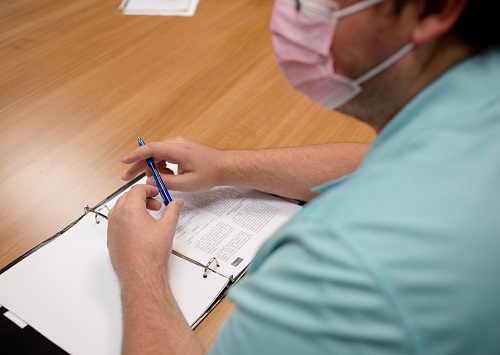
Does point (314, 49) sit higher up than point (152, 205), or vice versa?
point (314, 49)

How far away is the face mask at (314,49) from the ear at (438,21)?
0.06 feet

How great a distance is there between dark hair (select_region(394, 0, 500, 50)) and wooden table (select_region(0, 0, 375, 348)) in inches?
19.1

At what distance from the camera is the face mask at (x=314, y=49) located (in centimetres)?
53

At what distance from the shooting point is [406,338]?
0.38 m

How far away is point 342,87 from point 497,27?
172mm

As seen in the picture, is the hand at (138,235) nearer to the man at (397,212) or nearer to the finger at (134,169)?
the finger at (134,169)

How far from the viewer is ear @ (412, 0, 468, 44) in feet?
1.52

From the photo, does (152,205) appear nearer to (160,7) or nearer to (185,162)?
(185,162)

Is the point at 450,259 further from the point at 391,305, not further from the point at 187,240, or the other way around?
the point at 187,240

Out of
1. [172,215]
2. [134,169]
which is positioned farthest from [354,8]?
[134,169]

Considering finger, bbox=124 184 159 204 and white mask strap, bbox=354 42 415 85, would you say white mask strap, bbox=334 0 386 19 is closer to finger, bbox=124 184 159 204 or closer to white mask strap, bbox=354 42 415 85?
white mask strap, bbox=354 42 415 85

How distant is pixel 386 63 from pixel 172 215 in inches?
17.2

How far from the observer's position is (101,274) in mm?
763

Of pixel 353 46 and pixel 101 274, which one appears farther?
pixel 101 274
